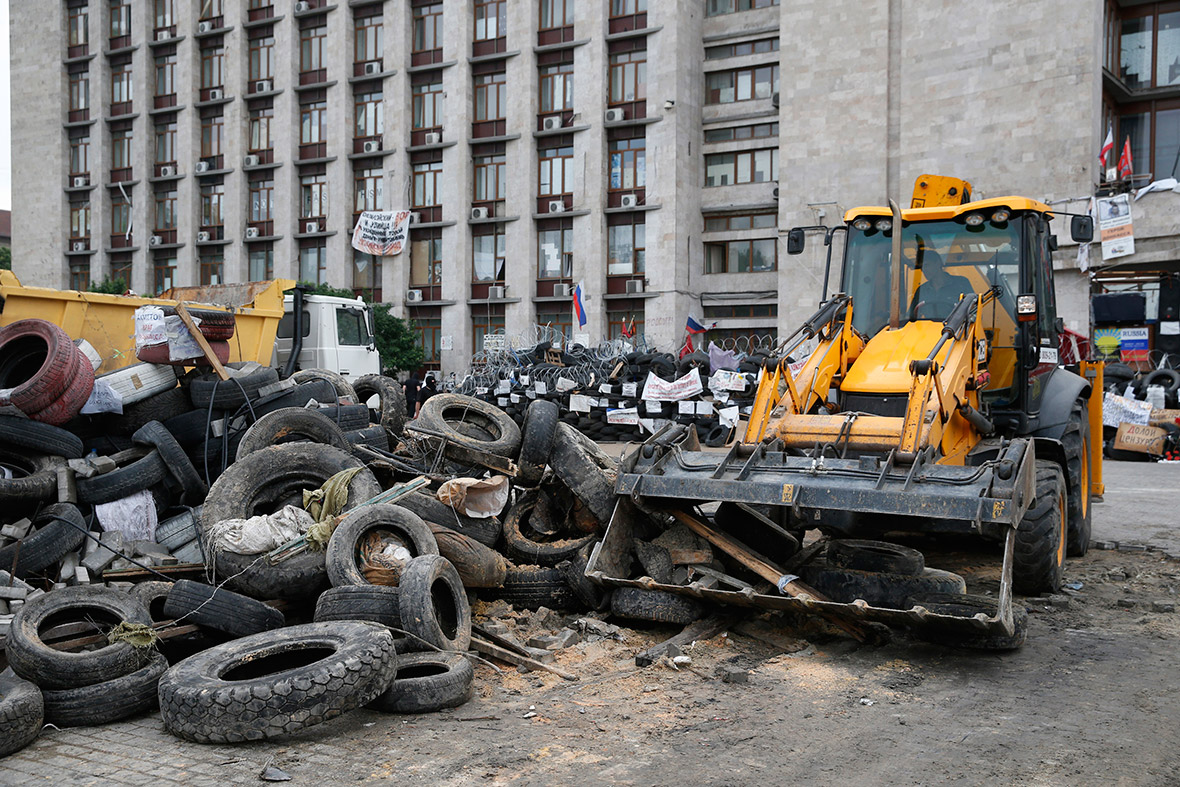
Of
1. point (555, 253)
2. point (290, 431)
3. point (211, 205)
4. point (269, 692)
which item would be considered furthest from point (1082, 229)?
point (211, 205)

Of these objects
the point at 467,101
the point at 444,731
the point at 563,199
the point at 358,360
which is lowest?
the point at 444,731

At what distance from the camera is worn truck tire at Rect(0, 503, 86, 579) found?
6.87 m

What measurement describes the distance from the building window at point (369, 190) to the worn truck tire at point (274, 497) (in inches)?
1367

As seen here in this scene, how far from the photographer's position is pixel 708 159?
37656 millimetres

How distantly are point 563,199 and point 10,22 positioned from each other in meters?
33.1

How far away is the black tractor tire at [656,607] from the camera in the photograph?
21.6 ft

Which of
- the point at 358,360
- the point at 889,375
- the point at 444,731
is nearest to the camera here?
the point at 444,731

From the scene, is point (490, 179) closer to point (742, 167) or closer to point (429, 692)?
point (742, 167)

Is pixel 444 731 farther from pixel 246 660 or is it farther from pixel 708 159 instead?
pixel 708 159

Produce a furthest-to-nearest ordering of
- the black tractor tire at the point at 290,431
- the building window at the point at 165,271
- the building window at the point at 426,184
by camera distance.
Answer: the building window at the point at 165,271 → the building window at the point at 426,184 → the black tractor tire at the point at 290,431

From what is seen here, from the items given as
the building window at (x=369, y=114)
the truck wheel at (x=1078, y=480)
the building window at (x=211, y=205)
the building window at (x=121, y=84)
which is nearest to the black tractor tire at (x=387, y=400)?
the truck wheel at (x=1078, y=480)

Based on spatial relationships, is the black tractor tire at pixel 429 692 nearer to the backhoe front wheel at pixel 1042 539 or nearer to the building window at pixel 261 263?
the backhoe front wheel at pixel 1042 539

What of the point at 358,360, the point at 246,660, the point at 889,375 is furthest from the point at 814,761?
the point at 358,360

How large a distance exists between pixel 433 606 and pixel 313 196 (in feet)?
129
